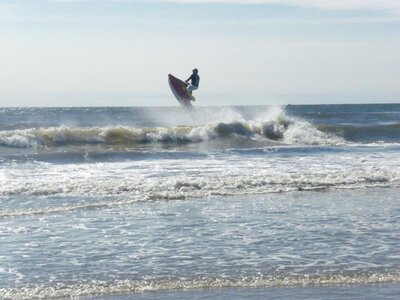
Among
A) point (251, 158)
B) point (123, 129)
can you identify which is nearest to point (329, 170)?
point (251, 158)

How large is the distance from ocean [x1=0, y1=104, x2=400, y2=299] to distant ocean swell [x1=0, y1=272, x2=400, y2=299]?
0.04 feet

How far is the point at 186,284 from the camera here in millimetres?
8617

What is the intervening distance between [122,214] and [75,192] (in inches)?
114

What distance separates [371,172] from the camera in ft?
61.7

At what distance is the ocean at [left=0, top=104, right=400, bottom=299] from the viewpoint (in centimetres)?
863

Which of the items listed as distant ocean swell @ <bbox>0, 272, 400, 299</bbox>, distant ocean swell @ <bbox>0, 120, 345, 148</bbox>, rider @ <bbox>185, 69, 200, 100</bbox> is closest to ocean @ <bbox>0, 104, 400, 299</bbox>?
distant ocean swell @ <bbox>0, 272, 400, 299</bbox>

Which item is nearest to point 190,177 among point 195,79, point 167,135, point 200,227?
point 200,227

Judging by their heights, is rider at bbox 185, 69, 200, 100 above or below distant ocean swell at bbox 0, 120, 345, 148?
above

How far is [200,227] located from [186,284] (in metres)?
3.14

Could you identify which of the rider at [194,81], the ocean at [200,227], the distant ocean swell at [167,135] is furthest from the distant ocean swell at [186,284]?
the rider at [194,81]

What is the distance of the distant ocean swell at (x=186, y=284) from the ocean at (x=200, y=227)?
0.01m

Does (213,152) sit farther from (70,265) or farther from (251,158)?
(70,265)

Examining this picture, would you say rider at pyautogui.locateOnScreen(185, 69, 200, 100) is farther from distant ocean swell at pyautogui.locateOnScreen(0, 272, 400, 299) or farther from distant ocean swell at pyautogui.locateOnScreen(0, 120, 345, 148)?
distant ocean swell at pyautogui.locateOnScreen(0, 272, 400, 299)

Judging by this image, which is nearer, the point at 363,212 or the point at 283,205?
the point at 363,212
